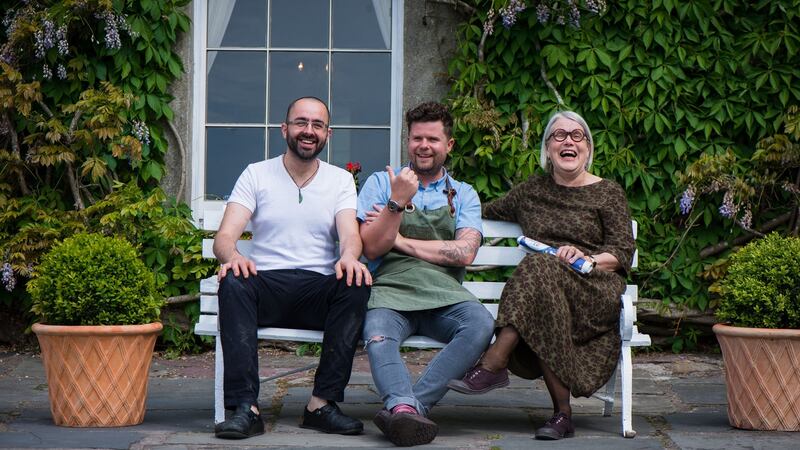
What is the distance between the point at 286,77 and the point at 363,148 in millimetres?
653

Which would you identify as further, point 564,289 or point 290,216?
point 290,216

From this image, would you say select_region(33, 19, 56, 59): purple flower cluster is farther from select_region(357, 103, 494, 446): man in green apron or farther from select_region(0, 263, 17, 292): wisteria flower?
select_region(357, 103, 494, 446): man in green apron

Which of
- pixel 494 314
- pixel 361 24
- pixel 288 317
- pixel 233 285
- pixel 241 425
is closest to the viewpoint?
pixel 241 425

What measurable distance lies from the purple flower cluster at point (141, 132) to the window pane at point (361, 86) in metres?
1.13

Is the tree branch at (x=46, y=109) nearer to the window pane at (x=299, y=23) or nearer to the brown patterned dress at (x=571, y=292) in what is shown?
the window pane at (x=299, y=23)

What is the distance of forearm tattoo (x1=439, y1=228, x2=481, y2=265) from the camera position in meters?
4.35

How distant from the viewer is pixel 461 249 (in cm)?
436

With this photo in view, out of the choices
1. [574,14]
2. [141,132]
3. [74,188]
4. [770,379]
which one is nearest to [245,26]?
[141,132]

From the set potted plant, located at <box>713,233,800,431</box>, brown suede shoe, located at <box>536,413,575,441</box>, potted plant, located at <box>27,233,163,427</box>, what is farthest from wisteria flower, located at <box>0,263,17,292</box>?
potted plant, located at <box>713,233,800,431</box>

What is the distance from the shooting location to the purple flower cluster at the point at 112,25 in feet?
20.0

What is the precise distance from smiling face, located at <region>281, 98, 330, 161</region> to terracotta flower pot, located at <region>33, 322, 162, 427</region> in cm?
96

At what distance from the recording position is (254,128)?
6.58 m

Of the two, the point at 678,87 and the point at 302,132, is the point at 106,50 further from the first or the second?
the point at 678,87

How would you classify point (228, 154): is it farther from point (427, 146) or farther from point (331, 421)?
point (331, 421)
